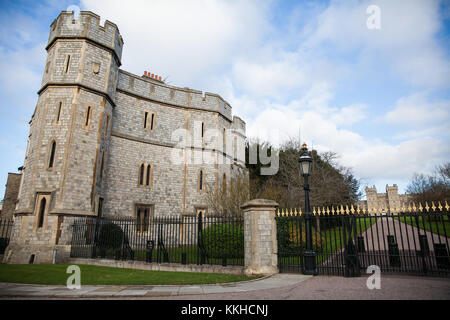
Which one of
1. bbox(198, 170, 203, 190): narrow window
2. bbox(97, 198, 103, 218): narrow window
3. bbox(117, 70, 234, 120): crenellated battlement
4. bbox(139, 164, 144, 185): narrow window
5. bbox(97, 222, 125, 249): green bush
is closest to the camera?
bbox(97, 222, 125, 249): green bush

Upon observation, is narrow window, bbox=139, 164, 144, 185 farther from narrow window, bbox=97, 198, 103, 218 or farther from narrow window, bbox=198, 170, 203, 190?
narrow window, bbox=198, 170, 203, 190

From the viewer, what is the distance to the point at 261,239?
324 inches

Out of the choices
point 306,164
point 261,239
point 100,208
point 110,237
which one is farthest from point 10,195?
point 306,164

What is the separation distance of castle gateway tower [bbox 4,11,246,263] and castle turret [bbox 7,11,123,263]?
5cm

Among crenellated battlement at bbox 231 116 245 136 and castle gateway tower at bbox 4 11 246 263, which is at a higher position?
crenellated battlement at bbox 231 116 245 136

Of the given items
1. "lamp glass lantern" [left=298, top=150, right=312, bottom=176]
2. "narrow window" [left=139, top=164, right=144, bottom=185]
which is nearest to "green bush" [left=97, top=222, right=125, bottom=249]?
"narrow window" [left=139, top=164, right=144, bottom=185]

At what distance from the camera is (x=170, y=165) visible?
759 inches

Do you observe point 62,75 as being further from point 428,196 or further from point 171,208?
point 428,196

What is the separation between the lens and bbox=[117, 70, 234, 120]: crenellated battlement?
1857 centimetres

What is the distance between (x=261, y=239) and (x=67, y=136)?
36.2ft

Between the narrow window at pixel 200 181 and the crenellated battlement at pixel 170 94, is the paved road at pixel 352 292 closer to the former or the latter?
the narrow window at pixel 200 181

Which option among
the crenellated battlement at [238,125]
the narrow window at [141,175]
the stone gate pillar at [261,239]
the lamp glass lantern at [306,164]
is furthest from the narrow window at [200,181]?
the lamp glass lantern at [306,164]
